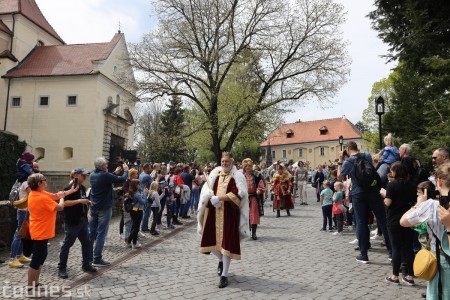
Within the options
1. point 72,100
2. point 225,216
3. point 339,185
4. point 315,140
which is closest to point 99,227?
point 225,216

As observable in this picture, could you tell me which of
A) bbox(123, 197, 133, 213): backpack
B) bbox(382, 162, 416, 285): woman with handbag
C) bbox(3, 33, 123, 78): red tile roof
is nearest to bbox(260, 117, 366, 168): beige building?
bbox(3, 33, 123, 78): red tile roof

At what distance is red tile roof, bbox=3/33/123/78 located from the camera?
31.4 m

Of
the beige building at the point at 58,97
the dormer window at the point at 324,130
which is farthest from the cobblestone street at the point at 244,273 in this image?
the dormer window at the point at 324,130

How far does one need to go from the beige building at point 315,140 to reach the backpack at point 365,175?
6136 cm

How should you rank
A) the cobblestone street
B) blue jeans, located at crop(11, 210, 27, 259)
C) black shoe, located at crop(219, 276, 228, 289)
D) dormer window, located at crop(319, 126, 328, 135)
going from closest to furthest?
the cobblestone street, black shoe, located at crop(219, 276, 228, 289), blue jeans, located at crop(11, 210, 27, 259), dormer window, located at crop(319, 126, 328, 135)

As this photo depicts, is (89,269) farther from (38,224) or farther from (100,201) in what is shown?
(38,224)

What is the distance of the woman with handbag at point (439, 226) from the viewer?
3.62m

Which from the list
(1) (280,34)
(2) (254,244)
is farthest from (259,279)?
(1) (280,34)

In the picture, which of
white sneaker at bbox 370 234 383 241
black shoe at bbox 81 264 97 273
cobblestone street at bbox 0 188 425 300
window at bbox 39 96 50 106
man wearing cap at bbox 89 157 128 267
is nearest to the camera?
cobblestone street at bbox 0 188 425 300

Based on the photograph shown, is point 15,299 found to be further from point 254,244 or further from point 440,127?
point 440,127

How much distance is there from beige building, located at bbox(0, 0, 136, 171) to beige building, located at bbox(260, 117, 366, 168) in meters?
40.7

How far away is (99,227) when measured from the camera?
746 centimetres

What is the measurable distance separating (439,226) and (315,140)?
71639 millimetres

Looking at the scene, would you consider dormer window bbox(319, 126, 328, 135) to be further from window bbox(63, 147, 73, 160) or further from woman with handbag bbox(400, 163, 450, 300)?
woman with handbag bbox(400, 163, 450, 300)
